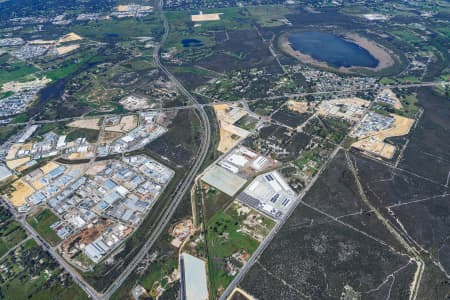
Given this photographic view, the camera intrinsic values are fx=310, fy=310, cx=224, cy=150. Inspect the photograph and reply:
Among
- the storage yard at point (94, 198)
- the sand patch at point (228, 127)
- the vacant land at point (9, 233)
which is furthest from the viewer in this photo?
the sand patch at point (228, 127)

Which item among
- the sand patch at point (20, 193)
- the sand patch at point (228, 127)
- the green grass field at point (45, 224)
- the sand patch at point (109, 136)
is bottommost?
the green grass field at point (45, 224)

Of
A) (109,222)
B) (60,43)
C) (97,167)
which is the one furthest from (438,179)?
(60,43)

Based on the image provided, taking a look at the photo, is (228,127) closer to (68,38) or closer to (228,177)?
(228,177)

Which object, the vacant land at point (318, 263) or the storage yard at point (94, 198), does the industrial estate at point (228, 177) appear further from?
the storage yard at point (94, 198)

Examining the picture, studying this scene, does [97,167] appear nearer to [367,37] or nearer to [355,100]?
[355,100]

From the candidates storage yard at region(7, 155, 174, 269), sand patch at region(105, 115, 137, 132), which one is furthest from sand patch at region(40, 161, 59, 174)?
sand patch at region(105, 115, 137, 132)

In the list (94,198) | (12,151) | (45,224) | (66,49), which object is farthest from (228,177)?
(66,49)

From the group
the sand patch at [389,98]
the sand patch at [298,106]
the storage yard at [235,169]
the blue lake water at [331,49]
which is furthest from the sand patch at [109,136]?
the blue lake water at [331,49]
